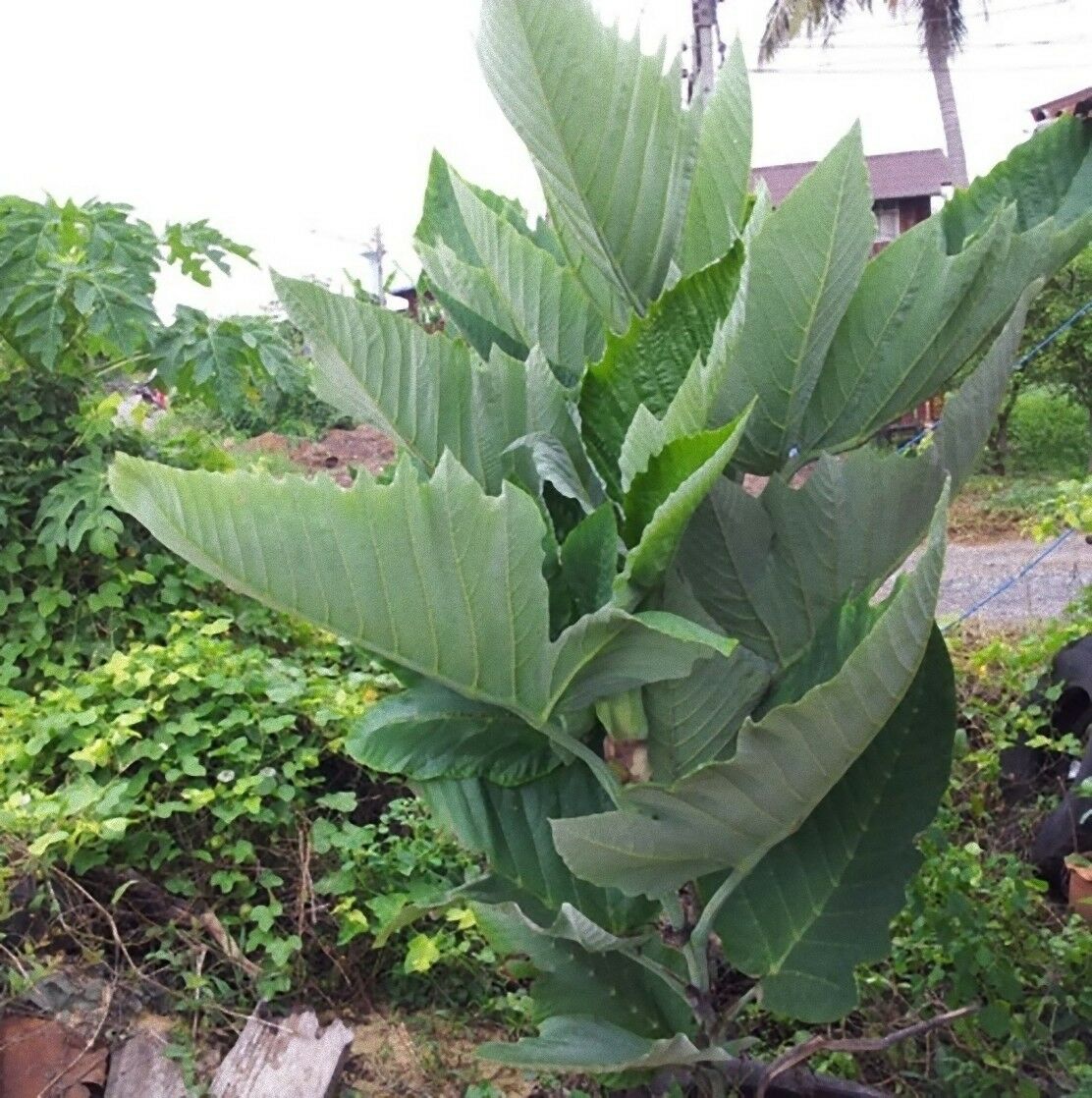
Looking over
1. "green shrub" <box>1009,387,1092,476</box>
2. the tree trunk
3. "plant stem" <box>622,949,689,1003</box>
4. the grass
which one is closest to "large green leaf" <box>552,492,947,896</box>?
"plant stem" <box>622,949,689,1003</box>

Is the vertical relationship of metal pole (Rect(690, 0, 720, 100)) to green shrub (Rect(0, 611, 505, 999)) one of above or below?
above

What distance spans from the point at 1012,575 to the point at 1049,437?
6.21 metres

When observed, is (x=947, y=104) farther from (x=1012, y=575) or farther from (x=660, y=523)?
(x=660, y=523)

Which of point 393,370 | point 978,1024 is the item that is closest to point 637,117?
point 393,370

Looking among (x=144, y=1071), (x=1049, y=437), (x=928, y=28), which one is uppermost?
(x=928, y=28)

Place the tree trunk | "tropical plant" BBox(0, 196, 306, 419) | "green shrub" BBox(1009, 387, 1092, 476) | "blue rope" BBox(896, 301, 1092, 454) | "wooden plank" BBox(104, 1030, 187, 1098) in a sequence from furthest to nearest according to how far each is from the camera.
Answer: the tree trunk < "green shrub" BBox(1009, 387, 1092, 476) < "tropical plant" BBox(0, 196, 306, 419) < "wooden plank" BBox(104, 1030, 187, 1098) < "blue rope" BBox(896, 301, 1092, 454)

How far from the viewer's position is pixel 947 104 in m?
18.6

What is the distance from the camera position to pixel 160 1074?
6.86 feet

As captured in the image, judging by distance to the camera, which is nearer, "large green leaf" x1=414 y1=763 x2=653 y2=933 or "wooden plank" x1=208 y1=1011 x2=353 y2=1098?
"large green leaf" x1=414 y1=763 x2=653 y2=933

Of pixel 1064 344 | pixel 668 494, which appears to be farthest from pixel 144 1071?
pixel 1064 344

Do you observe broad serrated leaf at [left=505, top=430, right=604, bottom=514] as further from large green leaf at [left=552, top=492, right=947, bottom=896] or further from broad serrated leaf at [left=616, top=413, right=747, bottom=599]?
large green leaf at [left=552, top=492, right=947, bottom=896]

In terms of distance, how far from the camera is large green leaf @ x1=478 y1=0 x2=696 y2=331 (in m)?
0.74

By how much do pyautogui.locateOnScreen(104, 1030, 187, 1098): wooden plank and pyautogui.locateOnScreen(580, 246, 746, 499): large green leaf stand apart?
175cm

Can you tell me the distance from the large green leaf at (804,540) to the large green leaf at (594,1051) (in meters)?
0.30
